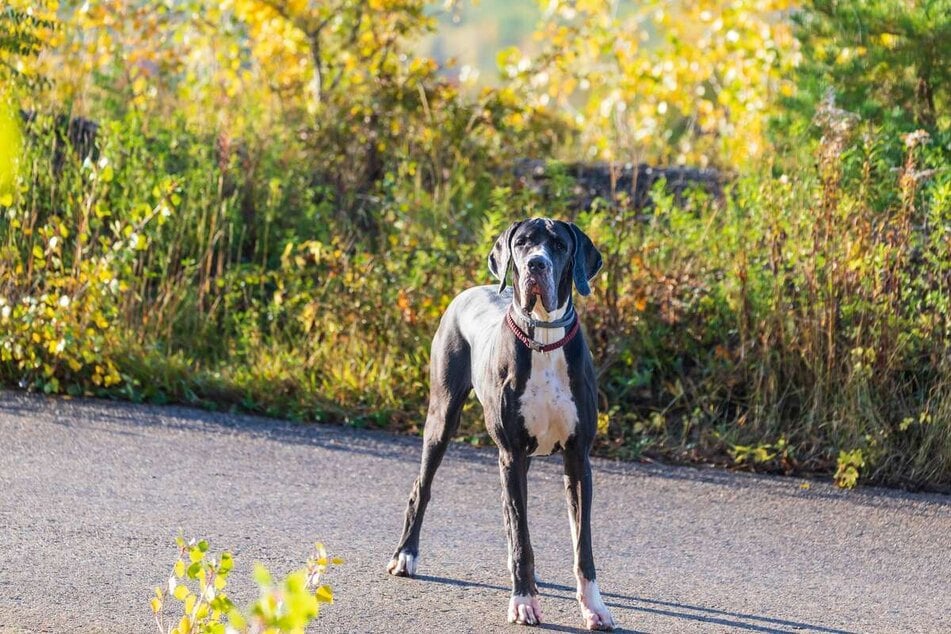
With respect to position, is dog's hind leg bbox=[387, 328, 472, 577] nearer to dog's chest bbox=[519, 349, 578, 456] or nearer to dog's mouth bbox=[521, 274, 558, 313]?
dog's chest bbox=[519, 349, 578, 456]

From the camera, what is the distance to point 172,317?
9.38 m

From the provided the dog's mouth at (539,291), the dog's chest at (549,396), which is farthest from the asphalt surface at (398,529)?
the dog's mouth at (539,291)

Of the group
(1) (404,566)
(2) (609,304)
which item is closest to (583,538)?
(1) (404,566)

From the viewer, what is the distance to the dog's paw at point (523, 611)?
512cm

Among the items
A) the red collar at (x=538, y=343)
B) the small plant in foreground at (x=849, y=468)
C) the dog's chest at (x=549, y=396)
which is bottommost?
the small plant in foreground at (x=849, y=468)

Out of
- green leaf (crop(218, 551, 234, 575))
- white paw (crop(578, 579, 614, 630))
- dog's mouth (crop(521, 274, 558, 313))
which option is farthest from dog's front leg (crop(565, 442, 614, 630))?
green leaf (crop(218, 551, 234, 575))

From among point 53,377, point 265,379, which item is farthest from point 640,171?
point 53,377

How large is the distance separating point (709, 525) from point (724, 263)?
244 centimetres

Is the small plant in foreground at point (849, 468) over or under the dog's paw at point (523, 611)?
over

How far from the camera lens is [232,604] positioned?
3.97 m

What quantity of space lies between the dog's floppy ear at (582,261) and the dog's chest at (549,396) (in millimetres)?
261

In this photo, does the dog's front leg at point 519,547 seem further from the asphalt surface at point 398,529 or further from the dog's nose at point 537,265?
the dog's nose at point 537,265

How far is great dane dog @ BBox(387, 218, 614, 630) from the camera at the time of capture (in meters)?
5.12

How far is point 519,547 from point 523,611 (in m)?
0.23
